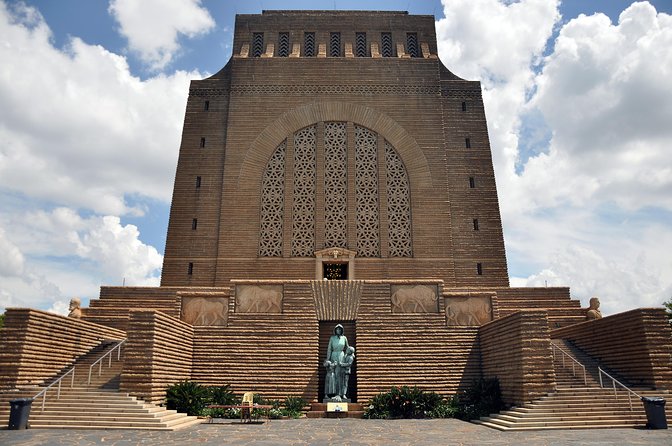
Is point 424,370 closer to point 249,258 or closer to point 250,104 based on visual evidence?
point 249,258

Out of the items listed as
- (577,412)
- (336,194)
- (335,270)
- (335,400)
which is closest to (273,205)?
(336,194)

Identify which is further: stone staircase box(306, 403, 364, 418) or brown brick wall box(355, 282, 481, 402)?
brown brick wall box(355, 282, 481, 402)

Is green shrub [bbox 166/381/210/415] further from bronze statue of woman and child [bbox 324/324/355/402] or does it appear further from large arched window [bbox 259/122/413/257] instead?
large arched window [bbox 259/122/413/257]

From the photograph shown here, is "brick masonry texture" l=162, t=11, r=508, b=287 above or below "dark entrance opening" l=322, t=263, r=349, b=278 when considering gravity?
above

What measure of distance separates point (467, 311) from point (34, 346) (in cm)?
1118

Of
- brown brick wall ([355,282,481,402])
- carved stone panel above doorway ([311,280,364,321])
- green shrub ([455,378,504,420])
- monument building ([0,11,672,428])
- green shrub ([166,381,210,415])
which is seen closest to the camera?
green shrub ([166,381,210,415])

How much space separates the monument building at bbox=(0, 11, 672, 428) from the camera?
15.0 m

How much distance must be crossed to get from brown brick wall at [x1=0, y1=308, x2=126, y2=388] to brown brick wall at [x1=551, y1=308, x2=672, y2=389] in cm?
1386

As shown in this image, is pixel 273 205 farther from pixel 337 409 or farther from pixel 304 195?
pixel 337 409

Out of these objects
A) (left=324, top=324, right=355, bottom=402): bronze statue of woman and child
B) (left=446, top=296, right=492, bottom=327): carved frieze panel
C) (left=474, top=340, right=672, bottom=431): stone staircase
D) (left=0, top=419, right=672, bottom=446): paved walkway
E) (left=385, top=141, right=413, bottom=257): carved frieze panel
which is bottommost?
(left=0, top=419, right=672, bottom=446): paved walkway

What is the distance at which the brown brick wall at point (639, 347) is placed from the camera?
1264 centimetres

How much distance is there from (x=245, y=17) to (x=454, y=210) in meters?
13.7

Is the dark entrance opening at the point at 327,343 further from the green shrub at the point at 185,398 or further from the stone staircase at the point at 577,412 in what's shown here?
the stone staircase at the point at 577,412

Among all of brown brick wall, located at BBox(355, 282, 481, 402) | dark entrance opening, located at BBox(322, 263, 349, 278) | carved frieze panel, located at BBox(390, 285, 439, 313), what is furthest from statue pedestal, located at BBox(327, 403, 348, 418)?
dark entrance opening, located at BBox(322, 263, 349, 278)
